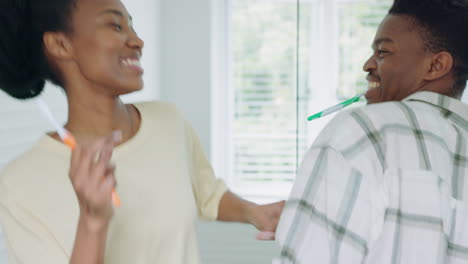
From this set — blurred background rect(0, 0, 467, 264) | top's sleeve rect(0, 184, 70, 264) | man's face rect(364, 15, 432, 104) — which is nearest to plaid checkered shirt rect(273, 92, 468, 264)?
man's face rect(364, 15, 432, 104)

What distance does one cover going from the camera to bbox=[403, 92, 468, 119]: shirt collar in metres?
0.81

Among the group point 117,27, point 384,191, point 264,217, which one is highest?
point 117,27

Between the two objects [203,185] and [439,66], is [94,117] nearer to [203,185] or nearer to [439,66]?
[203,185]

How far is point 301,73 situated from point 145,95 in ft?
2.36

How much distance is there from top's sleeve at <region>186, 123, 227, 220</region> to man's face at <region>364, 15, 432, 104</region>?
0.34 meters

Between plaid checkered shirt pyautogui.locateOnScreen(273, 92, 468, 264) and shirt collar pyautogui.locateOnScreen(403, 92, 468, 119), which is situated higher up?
shirt collar pyautogui.locateOnScreen(403, 92, 468, 119)

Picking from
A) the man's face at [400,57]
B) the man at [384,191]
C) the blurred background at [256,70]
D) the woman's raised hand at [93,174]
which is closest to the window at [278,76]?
the blurred background at [256,70]

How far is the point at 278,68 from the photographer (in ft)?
8.95

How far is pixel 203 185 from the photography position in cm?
104

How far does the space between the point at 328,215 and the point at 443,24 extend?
1.11 ft

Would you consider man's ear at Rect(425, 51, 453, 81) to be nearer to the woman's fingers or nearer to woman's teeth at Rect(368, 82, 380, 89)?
woman's teeth at Rect(368, 82, 380, 89)

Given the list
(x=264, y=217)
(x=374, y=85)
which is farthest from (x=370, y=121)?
(x=264, y=217)

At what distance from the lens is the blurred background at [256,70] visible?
2629 millimetres

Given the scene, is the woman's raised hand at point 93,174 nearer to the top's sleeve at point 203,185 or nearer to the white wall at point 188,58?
the top's sleeve at point 203,185
